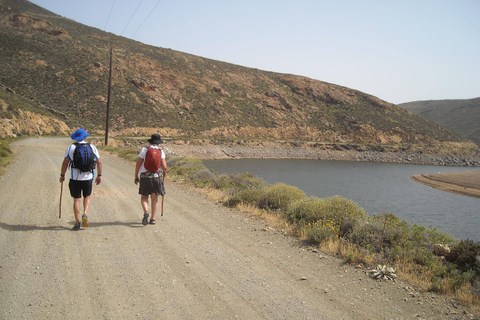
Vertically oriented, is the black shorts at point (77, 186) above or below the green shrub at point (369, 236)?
above

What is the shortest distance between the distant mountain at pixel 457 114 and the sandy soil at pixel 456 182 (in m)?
80.8

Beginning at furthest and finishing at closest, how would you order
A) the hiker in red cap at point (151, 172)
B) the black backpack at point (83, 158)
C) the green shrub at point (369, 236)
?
the hiker in red cap at point (151, 172), the green shrub at point (369, 236), the black backpack at point (83, 158)

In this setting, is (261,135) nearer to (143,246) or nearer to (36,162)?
(36,162)

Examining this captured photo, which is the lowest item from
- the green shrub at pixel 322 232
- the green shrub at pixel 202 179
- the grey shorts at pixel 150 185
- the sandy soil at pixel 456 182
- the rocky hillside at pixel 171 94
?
the sandy soil at pixel 456 182

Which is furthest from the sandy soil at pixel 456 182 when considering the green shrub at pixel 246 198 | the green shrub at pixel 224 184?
the green shrub at pixel 246 198

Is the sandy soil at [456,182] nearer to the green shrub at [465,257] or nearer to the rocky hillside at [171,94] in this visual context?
the green shrub at [465,257]

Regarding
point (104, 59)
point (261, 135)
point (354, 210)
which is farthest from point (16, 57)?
point (354, 210)

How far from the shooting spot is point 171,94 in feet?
208

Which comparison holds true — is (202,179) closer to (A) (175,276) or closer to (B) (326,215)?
(B) (326,215)

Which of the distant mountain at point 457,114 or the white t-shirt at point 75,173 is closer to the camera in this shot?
the white t-shirt at point 75,173

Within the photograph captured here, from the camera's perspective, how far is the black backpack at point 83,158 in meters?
5.92

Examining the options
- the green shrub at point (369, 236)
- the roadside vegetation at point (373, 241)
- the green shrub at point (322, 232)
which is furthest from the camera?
the green shrub at point (322, 232)

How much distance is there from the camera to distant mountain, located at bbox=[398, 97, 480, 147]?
127 meters

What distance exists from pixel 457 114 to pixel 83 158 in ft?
580
